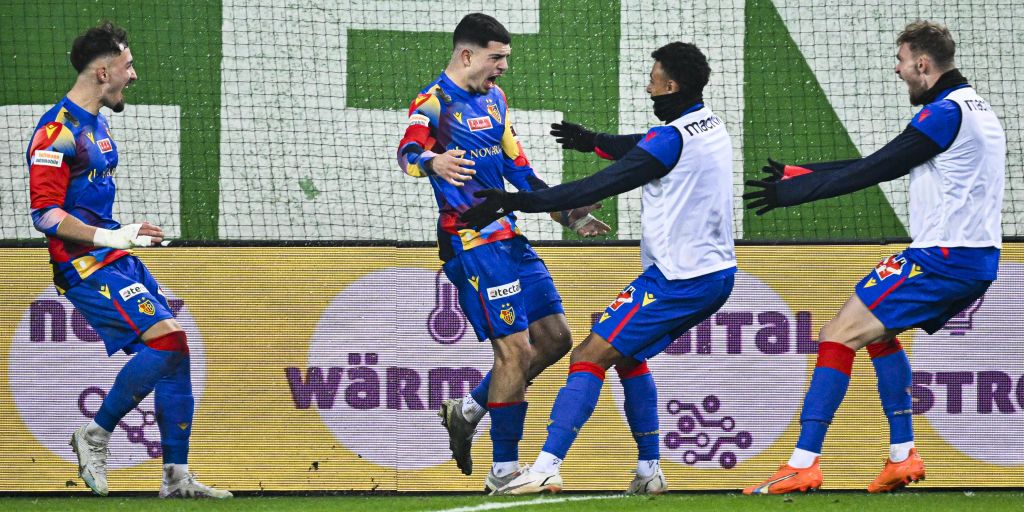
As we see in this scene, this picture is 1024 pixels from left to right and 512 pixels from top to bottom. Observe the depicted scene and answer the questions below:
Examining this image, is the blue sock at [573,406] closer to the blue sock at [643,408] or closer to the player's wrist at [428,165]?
the blue sock at [643,408]

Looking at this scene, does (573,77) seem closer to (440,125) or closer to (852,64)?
(852,64)

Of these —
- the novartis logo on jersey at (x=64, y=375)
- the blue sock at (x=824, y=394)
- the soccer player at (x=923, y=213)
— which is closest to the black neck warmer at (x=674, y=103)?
the soccer player at (x=923, y=213)

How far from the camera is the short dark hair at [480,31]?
6.30 m

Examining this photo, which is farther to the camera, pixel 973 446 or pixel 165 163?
pixel 165 163

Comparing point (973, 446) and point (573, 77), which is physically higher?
point (573, 77)

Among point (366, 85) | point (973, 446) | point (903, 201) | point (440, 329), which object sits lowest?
point (973, 446)

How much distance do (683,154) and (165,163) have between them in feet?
24.8

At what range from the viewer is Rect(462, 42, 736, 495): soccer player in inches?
217

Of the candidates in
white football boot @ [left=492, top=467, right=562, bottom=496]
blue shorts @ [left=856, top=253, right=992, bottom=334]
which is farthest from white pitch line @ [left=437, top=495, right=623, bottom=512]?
blue shorts @ [left=856, top=253, right=992, bottom=334]

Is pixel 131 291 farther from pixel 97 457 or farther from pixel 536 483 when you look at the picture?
pixel 536 483

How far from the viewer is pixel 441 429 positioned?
7398 mm

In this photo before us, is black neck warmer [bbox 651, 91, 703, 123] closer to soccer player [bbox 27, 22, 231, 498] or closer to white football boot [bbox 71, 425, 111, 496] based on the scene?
soccer player [bbox 27, 22, 231, 498]

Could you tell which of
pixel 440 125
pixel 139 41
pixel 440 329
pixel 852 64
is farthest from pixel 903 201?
pixel 139 41

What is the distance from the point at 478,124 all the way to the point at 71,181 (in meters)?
2.03
